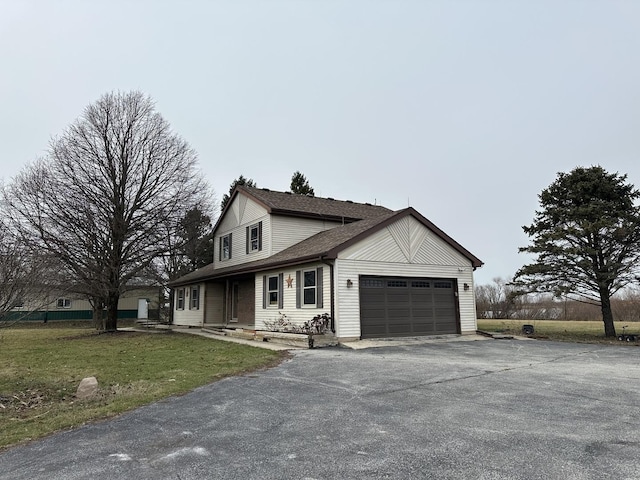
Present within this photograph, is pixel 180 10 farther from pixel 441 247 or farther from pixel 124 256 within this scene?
pixel 441 247

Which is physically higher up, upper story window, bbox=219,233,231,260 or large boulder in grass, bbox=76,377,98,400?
upper story window, bbox=219,233,231,260

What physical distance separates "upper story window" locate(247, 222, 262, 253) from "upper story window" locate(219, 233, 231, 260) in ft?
8.58

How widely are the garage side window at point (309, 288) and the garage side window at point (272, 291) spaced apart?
1150mm

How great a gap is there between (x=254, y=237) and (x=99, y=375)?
1204 cm

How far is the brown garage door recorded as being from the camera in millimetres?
14594

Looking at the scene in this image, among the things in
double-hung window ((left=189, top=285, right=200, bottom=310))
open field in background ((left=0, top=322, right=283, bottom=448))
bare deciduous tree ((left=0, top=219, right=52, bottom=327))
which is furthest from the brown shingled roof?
bare deciduous tree ((left=0, top=219, right=52, bottom=327))

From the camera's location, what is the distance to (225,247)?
23281mm

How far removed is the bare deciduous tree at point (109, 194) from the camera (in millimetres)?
18281

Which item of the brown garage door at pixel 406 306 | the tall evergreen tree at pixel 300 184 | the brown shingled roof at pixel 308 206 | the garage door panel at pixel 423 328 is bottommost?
the garage door panel at pixel 423 328

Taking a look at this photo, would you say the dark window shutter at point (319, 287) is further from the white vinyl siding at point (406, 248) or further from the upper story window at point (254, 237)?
the upper story window at point (254, 237)

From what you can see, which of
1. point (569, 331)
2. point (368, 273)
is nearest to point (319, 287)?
point (368, 273)

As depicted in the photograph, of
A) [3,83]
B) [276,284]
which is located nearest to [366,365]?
[276,284]

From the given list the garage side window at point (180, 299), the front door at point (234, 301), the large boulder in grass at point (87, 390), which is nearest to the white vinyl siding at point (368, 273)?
the large boulder in grass at point (87, 390)

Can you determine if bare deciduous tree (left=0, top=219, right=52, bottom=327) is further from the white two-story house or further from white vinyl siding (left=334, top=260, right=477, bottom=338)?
white vinyl siding (left=334, top=260, right=477, bottom=338)
